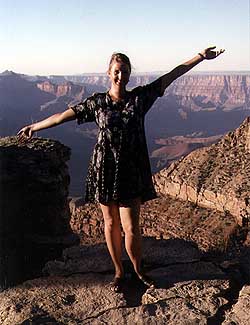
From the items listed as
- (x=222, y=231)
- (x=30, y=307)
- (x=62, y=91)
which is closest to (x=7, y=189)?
(x=30, y=307)

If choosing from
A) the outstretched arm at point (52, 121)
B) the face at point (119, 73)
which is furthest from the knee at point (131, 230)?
the face at point (119, 73)

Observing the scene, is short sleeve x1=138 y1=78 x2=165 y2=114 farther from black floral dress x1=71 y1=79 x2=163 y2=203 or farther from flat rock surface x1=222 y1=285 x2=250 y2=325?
flat rock surface x1=222 y1=285 x2=250 y2=325

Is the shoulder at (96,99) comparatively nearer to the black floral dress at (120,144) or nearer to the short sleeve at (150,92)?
the black floral dress at (120,144)

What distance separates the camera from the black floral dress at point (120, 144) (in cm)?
320

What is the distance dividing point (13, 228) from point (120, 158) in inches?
129

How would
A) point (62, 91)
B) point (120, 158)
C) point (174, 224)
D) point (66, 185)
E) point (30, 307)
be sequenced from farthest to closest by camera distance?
point (62, 91)
point (174, 224)
point (66, 185)
point (30, 307)
point (120, 158)

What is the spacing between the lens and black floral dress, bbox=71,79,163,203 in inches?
126

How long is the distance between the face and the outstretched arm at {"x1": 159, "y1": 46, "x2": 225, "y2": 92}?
292mm

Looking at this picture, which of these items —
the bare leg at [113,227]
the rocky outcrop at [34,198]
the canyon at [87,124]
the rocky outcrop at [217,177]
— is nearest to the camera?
the bare leg at [113,227]

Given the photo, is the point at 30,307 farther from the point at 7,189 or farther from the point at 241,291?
the point at 7,189

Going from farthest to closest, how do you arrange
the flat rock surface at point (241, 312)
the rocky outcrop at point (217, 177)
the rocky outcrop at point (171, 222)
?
the rocky outcrop at point (217, 177) → the rocky outcrop at point (171, 222) → the flat rock surface at point (241, 312)

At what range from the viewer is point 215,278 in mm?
3793

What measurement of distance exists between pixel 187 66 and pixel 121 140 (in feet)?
2.41

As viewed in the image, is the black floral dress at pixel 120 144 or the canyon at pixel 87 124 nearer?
the black floral dress at pixel 120 144
